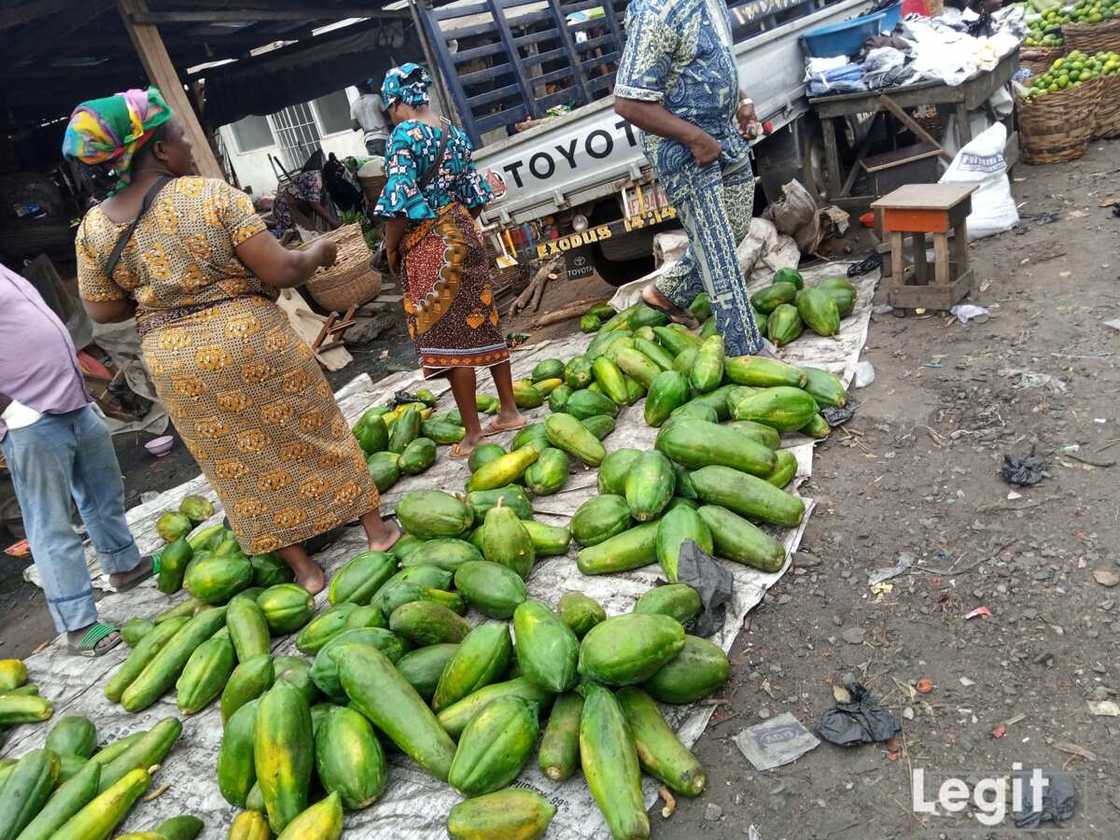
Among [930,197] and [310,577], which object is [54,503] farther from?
[930,197]

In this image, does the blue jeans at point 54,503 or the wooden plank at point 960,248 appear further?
the wooden plank at point 960,248

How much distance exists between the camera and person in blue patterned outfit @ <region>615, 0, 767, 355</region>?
3.92m

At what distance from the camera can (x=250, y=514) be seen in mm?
3549

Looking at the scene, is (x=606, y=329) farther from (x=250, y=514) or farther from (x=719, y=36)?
(x=250, y=514)

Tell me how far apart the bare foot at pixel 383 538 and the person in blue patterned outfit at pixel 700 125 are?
2.10 metres

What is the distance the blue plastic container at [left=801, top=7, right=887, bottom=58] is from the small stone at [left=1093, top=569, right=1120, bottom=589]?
581cm

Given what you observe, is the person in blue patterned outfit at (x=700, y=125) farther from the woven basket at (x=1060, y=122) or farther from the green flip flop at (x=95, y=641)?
the woven basket at (x=1060, y=122)

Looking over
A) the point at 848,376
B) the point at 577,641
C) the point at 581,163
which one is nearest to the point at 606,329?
the point at 581,163

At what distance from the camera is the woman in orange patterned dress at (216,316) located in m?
3.08

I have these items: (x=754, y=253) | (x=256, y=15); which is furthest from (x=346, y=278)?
(x=754, y=253)

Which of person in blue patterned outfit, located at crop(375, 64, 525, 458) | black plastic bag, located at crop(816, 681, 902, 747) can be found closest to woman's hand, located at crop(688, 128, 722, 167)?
person in blue patterned outfit, located at crop(375, 64, 525, 458)

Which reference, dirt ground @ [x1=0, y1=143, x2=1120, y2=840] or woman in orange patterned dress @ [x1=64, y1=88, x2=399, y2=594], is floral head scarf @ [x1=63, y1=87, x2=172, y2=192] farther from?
dirt ground @ [x1=0, y1=143, x2=1120, y2=840]

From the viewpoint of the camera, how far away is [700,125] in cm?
425

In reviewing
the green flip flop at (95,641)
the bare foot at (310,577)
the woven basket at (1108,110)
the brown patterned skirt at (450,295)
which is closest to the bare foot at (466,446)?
the brown patterned skirt at (450,295)
